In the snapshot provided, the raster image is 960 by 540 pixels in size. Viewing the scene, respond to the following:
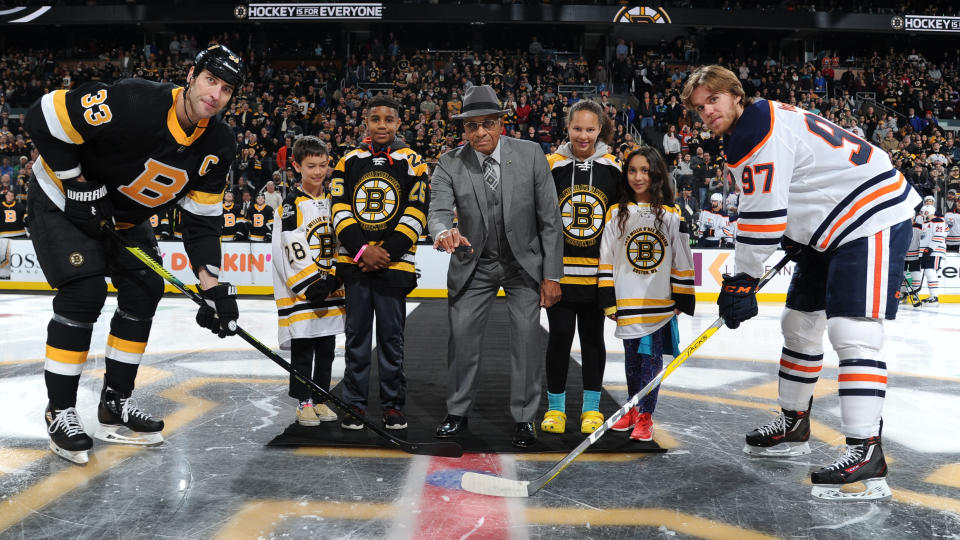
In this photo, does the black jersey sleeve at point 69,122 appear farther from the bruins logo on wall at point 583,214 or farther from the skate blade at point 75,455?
the bruins logo on wall at point 583,214

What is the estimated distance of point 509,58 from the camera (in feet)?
66.7

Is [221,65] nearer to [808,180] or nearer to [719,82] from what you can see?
[719,82]

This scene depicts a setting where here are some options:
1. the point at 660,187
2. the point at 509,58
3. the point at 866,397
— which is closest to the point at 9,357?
the point at 660,187

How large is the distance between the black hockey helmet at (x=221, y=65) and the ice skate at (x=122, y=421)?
156 centimetres

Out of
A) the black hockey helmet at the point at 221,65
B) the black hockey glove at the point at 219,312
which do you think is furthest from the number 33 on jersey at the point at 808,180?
the black hockey glove at the point at 219,312

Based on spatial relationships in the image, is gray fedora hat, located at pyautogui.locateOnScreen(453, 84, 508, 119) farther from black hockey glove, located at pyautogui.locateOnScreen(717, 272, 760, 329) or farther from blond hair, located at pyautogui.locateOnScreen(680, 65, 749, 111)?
black hockey glove, located at pyautogui.locateOnScreen(717, 272, 760, 329)

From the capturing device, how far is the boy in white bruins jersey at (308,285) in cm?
355

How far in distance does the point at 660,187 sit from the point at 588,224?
0.38 metres

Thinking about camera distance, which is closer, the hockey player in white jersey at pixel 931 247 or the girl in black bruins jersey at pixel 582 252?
the girl in black bruins jersey at pixel 582 252

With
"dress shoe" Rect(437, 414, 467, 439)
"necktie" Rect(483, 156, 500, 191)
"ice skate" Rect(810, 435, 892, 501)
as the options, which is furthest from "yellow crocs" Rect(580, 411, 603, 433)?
"necktie" Rect(483, 156, 500, 191)

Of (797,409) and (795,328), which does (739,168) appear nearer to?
(795,328)

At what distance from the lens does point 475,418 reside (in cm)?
364

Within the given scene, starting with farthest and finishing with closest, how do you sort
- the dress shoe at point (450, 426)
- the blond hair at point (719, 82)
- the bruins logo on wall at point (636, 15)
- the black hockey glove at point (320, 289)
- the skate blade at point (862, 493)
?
1. the bruins logo on wall at point (636, 15)
2. the black hockey glove at point (320, 289)
3. the dress shoe at point (450, 426)
4. the blond hair at point (719, 82)
5. the skate blade at point (862, 493)

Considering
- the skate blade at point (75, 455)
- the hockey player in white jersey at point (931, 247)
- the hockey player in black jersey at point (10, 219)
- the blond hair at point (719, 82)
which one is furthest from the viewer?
the hockey player in black jersey at point (10, 219)
